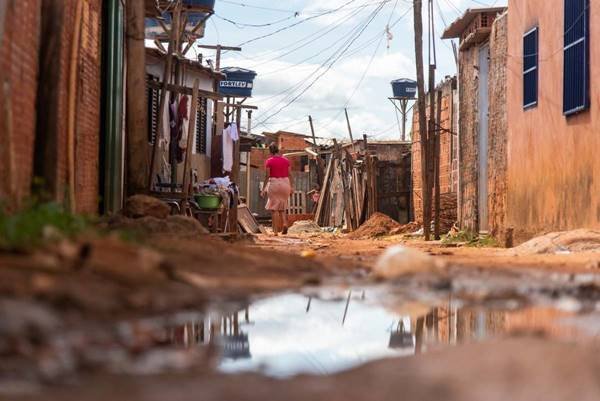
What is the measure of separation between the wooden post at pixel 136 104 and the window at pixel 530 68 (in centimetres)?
571

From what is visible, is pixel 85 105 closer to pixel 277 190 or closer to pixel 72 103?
pixel 72 103

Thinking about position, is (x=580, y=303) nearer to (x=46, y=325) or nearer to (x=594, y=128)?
(x=46, y=325)

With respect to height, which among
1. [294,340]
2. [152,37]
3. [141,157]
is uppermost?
[152,37]

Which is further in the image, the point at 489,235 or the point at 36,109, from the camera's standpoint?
the point at 489,235

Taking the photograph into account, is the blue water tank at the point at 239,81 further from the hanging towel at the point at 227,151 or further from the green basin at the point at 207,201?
the green basin at the point at 207,201

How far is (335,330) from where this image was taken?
4.62 meters

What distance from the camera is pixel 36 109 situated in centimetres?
724

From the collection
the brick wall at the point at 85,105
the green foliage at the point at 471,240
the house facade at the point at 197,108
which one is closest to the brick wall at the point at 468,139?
the green foliage at the point at 471,240

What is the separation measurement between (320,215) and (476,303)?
927 inches

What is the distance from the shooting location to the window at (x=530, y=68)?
44.0 feet

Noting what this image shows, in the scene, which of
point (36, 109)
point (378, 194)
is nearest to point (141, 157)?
point (36, 109)

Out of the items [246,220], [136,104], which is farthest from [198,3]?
[136,104]

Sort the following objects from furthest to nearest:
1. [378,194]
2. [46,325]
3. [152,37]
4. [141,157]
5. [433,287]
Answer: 1. [378,194]
2. [152,37]
3. [141,157]
4. [433,287]
5. [46,325]

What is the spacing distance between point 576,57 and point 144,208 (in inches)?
221
